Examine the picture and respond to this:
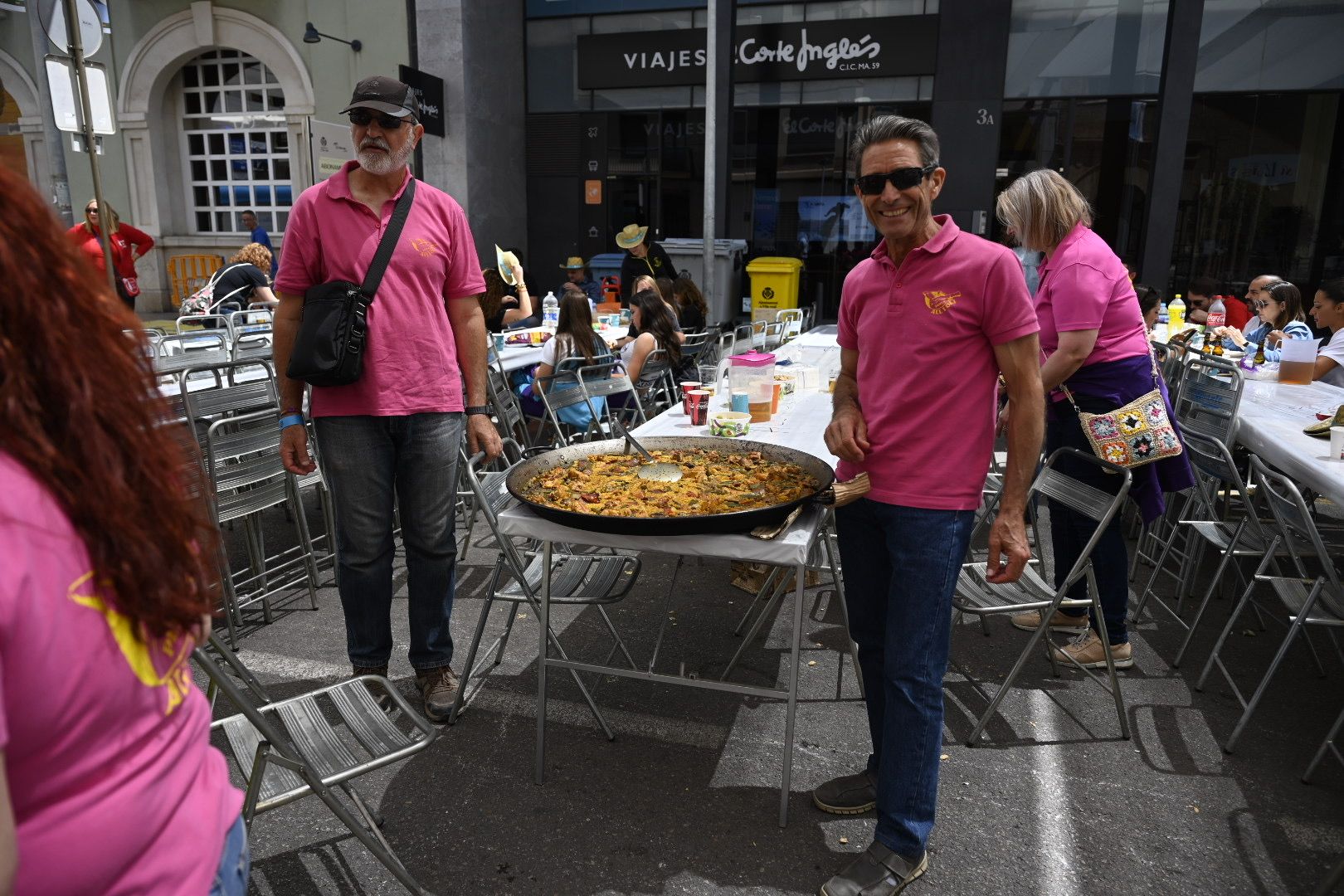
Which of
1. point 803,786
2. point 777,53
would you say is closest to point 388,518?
point 803,786

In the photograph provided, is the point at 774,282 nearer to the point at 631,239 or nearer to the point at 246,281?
the point at 631,239

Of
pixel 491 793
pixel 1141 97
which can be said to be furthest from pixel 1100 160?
pixel 491 793

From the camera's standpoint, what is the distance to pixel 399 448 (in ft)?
10.7

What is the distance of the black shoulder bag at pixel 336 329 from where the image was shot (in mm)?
2965

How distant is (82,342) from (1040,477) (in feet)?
11.3

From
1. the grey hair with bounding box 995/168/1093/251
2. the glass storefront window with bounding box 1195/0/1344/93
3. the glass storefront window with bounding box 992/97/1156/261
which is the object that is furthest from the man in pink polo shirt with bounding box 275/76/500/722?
the glass storefront window with bounding box 1195/0/1344/93

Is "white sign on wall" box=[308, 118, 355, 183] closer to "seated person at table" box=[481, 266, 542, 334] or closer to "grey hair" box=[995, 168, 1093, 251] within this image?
"seated person at table" box=[481, 266, 542, 334]

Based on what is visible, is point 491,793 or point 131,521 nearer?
point 131,521

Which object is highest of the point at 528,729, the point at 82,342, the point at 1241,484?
the point at 82,342

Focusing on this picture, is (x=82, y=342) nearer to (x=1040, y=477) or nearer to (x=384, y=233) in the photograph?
(x=384, y=233)

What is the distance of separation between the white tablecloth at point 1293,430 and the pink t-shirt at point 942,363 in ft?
6.71

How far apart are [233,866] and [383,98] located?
8.57ft

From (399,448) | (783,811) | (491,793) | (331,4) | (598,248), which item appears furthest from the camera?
(598,248)

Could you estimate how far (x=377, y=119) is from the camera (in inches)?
120
